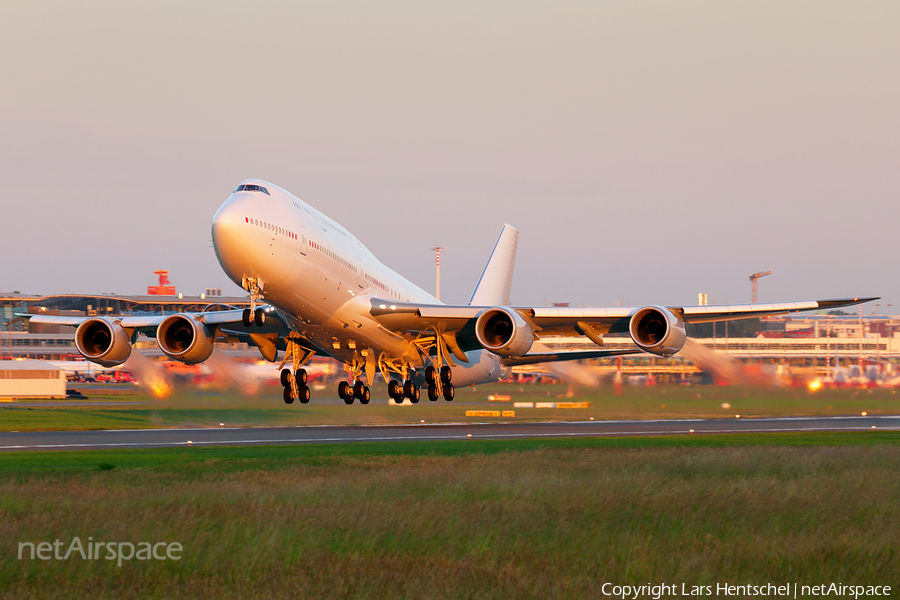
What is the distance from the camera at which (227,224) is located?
85.5 feet

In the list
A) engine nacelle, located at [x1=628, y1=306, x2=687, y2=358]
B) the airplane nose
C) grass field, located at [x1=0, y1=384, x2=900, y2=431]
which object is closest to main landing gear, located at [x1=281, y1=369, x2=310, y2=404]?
the airplane nose

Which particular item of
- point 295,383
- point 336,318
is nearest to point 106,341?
point 295,383

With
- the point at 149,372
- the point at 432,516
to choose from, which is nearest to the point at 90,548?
the point at 432,516

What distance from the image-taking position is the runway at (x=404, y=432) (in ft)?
158

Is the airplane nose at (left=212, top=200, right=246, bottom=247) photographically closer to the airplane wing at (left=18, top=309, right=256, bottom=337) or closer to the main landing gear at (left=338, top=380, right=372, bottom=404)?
the airplane wing at (left=18, top=309, right=256, bottom=337)

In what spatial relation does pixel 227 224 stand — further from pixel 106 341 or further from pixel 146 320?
pixel 146 320

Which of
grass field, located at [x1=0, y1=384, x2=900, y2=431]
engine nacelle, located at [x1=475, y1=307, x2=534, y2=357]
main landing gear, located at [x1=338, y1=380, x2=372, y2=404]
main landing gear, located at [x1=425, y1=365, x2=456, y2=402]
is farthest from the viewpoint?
grass field, located at [x1=0, y1=384, x2=900, y2=431]

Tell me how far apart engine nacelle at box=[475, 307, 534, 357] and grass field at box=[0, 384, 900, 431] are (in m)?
26.4

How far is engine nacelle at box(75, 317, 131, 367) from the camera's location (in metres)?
35.0

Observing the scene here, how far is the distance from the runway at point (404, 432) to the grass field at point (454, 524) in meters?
10.7

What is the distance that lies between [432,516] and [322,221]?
1253 centimetres

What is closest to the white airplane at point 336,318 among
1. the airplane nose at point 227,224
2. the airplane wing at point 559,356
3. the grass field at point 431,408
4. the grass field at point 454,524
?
the airplane nose at point 227,224

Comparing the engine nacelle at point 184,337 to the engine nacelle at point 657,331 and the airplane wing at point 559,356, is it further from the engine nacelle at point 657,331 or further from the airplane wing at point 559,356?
the airplane wing at point 559,356

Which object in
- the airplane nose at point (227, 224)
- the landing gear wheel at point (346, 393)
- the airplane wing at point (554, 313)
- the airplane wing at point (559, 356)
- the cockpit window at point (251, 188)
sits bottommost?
the landing gear wheel at point (346, 393)
